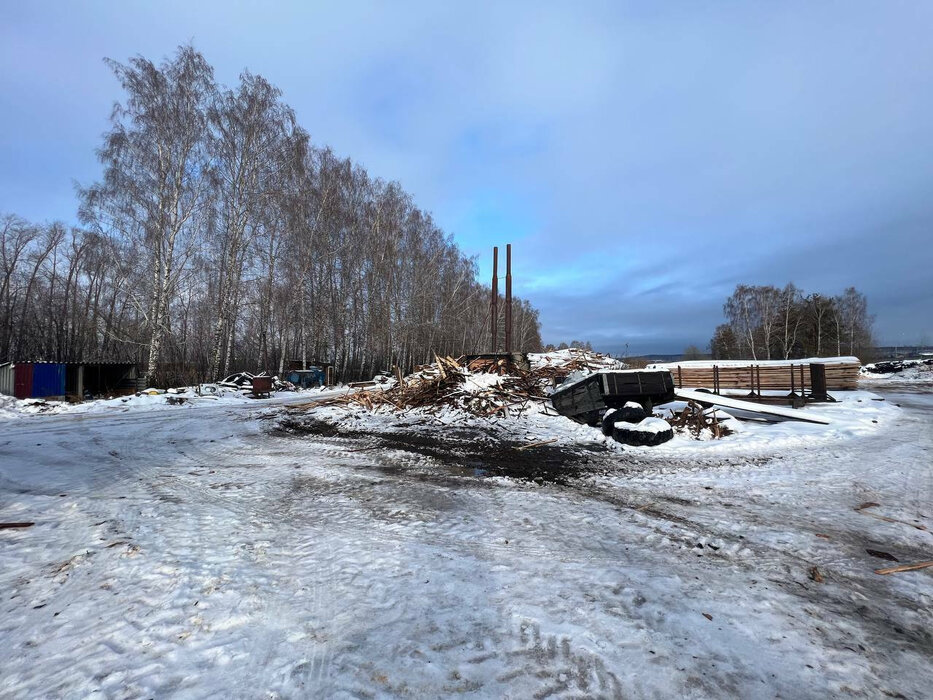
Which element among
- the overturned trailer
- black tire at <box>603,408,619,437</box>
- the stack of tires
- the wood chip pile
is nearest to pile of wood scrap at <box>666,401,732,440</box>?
the overturned trailer

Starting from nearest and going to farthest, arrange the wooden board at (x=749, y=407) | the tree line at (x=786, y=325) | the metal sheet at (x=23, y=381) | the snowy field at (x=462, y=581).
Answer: the snowy field at (x=462, y=581) → the wooden board at (x=749, y=407) → the metal sheet at (x=23, y=381) → the tree line at (x=786, y=325)

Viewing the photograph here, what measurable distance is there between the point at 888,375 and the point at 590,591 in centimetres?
4929

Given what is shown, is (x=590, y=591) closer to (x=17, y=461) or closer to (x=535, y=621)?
(x=535, y=621)

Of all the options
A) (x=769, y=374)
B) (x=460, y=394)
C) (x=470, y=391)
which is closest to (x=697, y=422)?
(x=470, y=391)

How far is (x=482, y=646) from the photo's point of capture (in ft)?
7.48

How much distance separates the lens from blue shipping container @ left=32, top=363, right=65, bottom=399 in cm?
1499

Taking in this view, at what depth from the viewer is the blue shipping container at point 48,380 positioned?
49.2 ft

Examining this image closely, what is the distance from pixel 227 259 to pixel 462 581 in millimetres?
22741

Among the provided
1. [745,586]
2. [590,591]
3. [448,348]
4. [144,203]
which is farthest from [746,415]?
[448,348]

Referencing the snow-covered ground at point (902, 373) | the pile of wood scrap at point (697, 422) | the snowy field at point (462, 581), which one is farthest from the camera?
the snow-covered ground at point (902, 373)

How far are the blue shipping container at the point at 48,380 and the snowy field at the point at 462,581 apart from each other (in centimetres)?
1220

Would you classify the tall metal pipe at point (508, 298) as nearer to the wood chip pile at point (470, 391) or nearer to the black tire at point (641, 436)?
the wood chip pile at point (470, 391)

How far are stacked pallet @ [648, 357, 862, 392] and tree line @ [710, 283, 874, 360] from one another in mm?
26022

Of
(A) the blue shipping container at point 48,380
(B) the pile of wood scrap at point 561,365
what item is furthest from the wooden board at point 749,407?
(A) the blue shipping container at point 48,380
